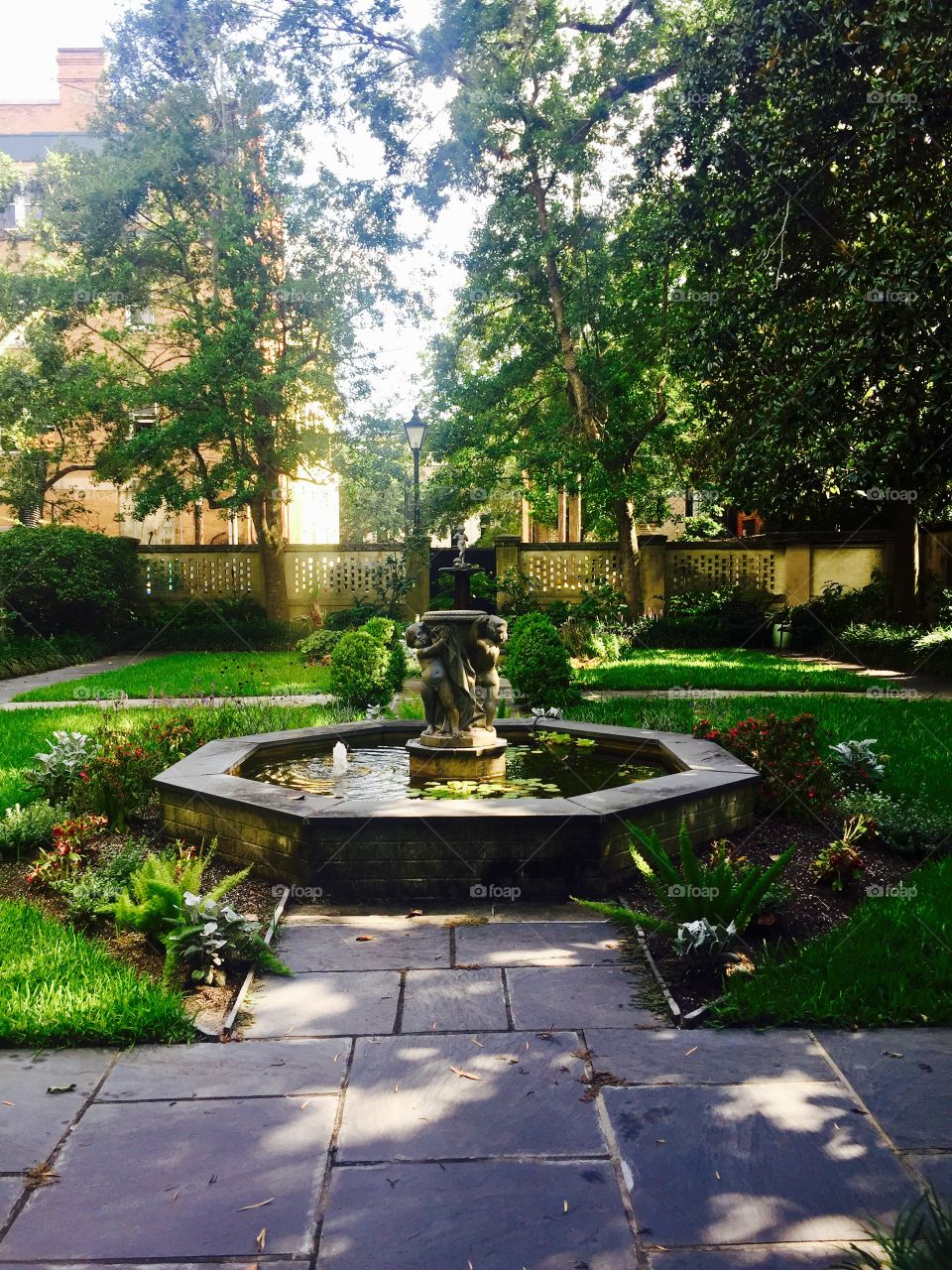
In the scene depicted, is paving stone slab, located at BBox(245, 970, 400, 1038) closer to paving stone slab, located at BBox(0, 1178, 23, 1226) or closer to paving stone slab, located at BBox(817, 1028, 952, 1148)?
paving stone slab, located at BBox(0, 1178, 23, 1226)

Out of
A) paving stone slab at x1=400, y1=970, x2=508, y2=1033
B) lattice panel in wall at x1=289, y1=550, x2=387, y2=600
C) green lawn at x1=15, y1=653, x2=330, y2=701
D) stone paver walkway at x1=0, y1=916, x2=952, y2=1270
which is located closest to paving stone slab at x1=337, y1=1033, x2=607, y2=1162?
stone paver walkway at x1=0, y1=916, x2=952, y2=1270

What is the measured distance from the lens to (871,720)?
9.56 meters

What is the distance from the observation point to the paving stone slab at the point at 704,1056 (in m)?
3.20

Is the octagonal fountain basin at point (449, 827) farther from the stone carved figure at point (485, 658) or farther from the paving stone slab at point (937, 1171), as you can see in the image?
the paving stone slab at point (937, 1171)

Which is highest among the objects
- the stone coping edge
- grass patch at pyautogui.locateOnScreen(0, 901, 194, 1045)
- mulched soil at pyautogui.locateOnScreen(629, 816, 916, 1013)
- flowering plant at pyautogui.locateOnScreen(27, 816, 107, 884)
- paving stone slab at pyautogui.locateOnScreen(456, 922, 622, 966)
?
the stone coping edge

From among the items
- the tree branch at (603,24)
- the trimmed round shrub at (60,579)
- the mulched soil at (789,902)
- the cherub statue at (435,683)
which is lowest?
the mulched soil at (789,902)

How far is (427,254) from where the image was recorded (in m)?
20.5

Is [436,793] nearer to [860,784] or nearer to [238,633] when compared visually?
[860,784]

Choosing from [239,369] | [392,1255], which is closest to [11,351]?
[239,369]

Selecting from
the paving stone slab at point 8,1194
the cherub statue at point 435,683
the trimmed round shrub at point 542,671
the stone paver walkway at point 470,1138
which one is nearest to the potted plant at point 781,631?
the trimmed round shrub at point 542,671

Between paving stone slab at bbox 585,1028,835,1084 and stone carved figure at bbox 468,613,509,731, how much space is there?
3.87 metres

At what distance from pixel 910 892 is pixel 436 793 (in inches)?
118

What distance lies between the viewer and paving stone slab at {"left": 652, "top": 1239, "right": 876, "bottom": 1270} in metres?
2.26

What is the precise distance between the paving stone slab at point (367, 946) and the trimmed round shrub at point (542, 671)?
19.5ft
